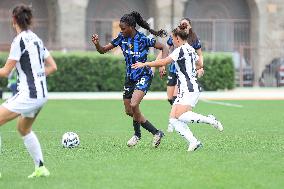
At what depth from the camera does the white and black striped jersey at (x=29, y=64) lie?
9.83 meters

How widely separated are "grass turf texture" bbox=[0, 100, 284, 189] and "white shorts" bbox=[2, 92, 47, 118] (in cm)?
76

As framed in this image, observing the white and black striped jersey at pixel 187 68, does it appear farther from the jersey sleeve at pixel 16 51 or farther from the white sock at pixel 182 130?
the jersey sleeve at pixel 16 51

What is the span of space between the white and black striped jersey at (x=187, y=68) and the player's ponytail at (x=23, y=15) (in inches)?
131

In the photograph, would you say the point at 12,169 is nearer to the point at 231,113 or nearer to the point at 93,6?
the point at 231,113

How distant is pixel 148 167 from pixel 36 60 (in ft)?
6.50

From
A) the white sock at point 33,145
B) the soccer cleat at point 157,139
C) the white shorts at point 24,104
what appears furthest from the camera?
the soccer cleat at point 157,139

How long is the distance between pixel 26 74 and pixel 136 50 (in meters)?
3.81

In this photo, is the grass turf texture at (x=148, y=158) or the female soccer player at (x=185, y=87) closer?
the grass turf texture at (x=148, y=158)

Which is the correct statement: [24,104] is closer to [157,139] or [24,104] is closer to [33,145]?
[33,145]

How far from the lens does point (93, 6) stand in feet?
148

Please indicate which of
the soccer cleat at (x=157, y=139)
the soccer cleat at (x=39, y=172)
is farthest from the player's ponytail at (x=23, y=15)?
the soccer cleat at (x=157, y=139)

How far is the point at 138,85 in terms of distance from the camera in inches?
532

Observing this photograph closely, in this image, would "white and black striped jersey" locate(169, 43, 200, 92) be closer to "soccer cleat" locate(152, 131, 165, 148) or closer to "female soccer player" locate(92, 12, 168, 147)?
"female soccer player" locate(92, 12, 168, 147)

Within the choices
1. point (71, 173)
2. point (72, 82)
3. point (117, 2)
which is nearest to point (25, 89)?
point (71, 173)
